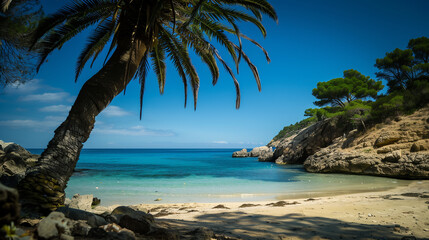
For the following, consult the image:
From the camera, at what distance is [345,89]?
26359 mm

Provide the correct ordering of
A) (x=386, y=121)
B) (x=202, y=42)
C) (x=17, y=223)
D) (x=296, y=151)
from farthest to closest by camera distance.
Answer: (x=296, y=151) < (x=386, y=121) < (x=202, y=42) < (x=17, y=223)

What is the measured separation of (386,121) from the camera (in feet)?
55.2

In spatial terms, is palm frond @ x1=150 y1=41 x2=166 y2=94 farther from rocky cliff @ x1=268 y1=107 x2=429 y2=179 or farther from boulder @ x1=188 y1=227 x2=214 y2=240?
rocky cliff @ x1=268 y1=107 x2=429 y2=179

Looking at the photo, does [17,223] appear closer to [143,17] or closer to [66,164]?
[66,164]

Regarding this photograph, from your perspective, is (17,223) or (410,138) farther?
(410,138)

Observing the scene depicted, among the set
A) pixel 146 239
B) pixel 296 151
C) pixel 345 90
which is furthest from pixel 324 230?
pixel 345 90

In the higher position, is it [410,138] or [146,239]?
[410,138]

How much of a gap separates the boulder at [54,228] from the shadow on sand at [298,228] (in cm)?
193

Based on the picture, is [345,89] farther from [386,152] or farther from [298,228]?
[298,228]

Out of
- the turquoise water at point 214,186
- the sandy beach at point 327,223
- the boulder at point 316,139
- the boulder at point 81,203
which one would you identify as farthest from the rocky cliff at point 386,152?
the boulder at point 81,203

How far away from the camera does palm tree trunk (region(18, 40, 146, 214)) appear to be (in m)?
2.85

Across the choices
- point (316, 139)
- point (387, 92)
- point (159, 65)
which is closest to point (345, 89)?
point (387, 92)

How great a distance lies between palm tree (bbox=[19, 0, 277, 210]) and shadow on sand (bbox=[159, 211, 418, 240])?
213cm

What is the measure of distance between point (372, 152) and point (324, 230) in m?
13.5
